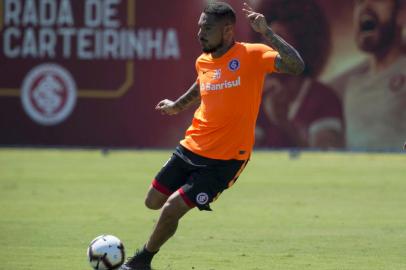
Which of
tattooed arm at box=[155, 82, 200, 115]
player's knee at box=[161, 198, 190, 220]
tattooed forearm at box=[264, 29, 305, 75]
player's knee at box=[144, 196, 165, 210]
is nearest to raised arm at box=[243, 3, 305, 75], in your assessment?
tattooed forearm at box=[264, 29, 305, 75]

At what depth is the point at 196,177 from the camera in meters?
8.46

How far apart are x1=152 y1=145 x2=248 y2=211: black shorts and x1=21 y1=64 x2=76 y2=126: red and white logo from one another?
49.0 ft

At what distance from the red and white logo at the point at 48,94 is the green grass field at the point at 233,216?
7.73 feet

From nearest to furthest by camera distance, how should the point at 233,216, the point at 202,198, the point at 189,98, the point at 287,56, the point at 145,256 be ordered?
the point at 287,56 < the point at 202,198 < the point at 145,256 < the point at 189,98 < the point at 233,216

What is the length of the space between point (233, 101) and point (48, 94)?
15.7 m

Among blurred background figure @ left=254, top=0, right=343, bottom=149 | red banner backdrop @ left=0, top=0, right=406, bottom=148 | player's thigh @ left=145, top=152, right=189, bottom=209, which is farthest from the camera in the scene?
red banner backdrop @ left=0, top=0, right=406, bottom=148

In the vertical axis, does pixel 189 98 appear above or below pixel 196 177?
above

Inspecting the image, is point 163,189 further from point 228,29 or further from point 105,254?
point 228,29

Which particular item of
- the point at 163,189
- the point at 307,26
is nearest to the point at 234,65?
the point at 163,189

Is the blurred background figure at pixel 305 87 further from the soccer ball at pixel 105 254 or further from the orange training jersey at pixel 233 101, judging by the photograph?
the soccer ball at pixel 105 254

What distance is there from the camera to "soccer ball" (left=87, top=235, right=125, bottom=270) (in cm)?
821

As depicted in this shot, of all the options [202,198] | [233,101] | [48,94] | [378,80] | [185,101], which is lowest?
[48,94]

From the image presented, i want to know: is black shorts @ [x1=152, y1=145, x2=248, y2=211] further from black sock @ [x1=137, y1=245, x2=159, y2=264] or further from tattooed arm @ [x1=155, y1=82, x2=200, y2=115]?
tattooed arm @ [x1=155, y1=82, x2=200, y2=115]

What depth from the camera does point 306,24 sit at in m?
21.8
